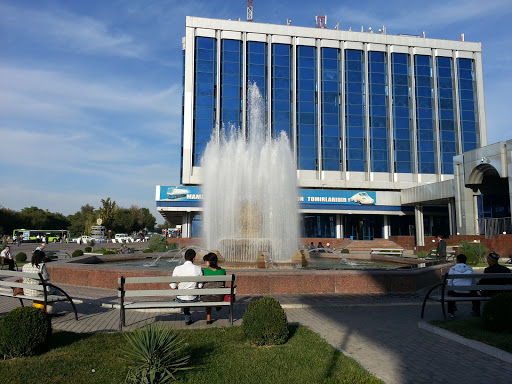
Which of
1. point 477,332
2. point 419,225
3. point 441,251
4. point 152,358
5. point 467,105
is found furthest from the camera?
point 467,105

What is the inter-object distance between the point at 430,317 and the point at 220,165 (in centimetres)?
1341

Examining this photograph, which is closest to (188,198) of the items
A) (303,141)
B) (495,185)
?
(303,141)

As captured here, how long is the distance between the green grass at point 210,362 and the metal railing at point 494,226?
3141cm

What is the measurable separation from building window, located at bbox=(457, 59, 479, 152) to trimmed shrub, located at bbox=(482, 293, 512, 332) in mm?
52183

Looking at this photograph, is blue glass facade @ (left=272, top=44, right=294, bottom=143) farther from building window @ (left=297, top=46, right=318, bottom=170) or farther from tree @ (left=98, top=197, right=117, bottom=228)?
tree @ (left=98, top=197, right=117, bottom=228)

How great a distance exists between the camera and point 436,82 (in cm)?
5341

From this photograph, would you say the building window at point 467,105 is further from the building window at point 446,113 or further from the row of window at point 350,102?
the building window at point 446,113

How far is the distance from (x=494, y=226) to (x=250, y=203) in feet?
86.8

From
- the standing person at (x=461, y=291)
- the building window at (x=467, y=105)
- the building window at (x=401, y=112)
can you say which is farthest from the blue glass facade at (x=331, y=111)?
the standing person at (x=461, y=291)

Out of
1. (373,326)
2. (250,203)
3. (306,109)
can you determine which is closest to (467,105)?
(306,109)

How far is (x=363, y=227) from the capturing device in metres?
52.1

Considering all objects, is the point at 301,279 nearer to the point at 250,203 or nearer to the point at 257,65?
the point at 250,203

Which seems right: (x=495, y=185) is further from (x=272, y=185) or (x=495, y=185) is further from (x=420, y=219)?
(x=272, y=185)

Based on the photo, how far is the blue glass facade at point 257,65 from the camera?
50219 millimetres
